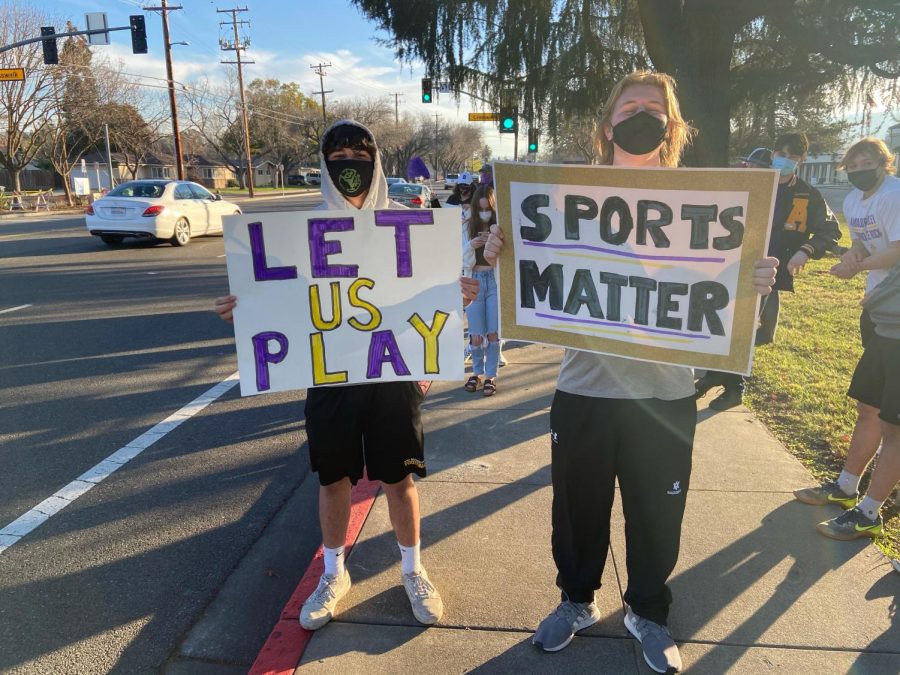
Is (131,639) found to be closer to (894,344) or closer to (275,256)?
(275,256)

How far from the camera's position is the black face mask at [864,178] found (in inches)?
130

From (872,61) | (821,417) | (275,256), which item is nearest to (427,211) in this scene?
(275,256)

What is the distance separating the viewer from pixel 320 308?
8.61ft

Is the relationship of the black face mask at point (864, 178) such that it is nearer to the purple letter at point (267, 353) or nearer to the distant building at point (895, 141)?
the purple letter at point (267, 353)

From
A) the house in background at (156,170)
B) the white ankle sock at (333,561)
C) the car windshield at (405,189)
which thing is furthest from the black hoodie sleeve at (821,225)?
the house in background at (156,170)

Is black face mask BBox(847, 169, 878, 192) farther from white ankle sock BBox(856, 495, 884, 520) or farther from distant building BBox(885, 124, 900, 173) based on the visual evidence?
distant building BBox(885, 124, 900, 173)

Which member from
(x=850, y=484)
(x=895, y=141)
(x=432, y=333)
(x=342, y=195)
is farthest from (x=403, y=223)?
(x=895, y=141)

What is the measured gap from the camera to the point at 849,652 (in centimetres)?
245

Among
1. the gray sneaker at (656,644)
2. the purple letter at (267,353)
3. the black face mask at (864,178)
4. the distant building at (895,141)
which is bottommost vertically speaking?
the gray sneaker at (656,644)

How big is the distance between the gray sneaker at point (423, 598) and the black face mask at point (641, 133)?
2.00 m

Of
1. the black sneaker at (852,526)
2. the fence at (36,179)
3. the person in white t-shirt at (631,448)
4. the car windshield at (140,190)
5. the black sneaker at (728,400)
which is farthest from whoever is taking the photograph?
the fence at (36,179)

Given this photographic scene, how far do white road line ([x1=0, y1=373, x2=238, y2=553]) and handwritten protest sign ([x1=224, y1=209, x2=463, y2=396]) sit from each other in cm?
197

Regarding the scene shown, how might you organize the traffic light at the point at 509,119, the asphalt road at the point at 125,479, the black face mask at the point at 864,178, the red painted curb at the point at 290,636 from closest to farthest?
the red painted curb at the point at 290,636, the asphalt road at the point at 125,479, the black face mask at the point at 864,178, the traffic light at the point at 509,119

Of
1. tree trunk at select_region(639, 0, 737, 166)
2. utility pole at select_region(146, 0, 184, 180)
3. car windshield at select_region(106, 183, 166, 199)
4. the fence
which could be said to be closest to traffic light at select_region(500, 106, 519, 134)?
tree trunk at select_region(639, 0, 737, 166)
